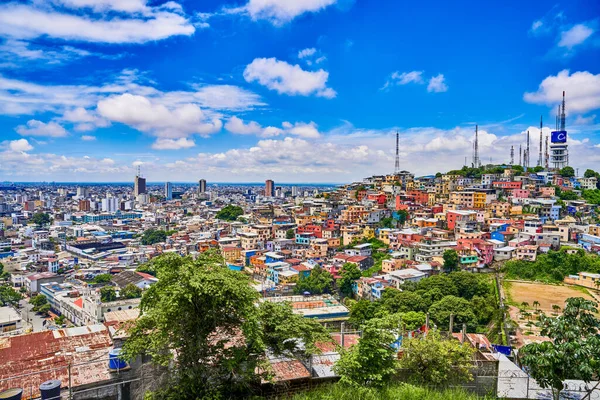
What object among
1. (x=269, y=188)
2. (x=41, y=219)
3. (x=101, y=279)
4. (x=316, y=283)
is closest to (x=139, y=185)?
(x=269, y=188)

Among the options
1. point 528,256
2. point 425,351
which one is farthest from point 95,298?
point 528,256

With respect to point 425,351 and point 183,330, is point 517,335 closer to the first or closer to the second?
point 425,351

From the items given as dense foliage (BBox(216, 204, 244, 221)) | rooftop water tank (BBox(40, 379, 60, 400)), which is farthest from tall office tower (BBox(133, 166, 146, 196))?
rooftop water tank (BBox(40, 379, 60, 400))

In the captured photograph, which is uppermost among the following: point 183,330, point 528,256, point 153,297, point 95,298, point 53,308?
point 153,297

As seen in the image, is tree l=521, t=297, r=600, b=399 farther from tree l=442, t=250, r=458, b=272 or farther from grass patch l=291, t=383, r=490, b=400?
tree l=442, t=250, r=458, b=272

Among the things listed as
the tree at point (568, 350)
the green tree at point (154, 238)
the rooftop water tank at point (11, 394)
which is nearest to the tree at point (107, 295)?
the rooftop water tank at point (11, 394)

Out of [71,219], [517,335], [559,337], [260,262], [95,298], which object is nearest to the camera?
[559,337]
